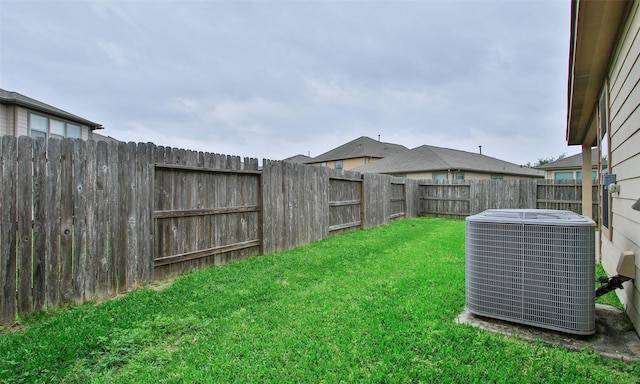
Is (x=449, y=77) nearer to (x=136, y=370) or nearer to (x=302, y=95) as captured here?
(x=302, y=95)

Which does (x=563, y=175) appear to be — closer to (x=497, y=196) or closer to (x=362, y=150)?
(x=497, y=196)

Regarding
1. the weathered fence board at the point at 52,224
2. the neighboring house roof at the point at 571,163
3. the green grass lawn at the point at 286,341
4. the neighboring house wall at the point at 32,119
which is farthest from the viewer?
the neighboring house roof at the point at 571,163

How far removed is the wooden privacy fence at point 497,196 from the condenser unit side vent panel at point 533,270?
1019cm

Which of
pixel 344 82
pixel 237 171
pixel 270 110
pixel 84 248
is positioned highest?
pixel 344 82

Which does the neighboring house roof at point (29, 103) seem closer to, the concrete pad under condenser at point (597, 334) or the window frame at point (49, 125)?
the window frame at point (49, 125)

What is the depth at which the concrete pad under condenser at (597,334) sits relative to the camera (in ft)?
7.28

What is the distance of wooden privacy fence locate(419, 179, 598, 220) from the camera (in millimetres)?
10562

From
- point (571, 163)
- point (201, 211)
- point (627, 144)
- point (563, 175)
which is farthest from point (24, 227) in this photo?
point (563, 175)

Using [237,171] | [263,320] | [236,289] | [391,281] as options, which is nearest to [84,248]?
[236,289]

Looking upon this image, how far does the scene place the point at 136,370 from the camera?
2.01m

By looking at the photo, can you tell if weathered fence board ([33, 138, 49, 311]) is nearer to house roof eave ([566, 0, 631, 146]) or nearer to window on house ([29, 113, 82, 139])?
house roof eave ([566, 0, 631, 146])

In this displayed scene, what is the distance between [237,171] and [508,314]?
4249 mm

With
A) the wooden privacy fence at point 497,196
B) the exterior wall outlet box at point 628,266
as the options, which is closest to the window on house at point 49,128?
the wooden privacy fence at point 497,196

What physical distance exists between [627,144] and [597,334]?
175 cm
